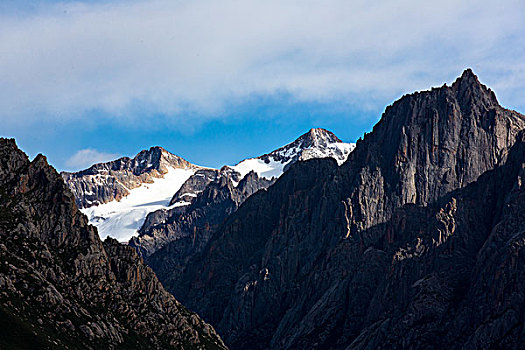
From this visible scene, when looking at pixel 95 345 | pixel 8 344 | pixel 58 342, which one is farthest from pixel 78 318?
pixel 8 344

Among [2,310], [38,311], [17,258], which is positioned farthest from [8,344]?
[17,258]

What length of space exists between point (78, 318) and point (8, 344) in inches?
1540

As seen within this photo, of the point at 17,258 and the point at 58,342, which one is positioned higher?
the point at 17,258

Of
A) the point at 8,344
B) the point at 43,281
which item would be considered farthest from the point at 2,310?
the point at 43,281

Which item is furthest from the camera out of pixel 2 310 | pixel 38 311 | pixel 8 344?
pixel 38 311

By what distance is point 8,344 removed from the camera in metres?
159

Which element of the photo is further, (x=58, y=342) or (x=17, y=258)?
(x=17, y=258)

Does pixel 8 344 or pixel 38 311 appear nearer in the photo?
pixel 8 344

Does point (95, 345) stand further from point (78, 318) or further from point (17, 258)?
point (17, 258)

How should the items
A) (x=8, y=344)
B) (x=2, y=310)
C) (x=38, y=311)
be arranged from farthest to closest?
(x=38, y=311)
(x=2, y=310)
(x=8, y=344)

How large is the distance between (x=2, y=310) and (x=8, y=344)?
500 inches

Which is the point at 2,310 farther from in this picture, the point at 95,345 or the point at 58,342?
the point at 95,345

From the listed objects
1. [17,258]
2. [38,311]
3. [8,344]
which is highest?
[17,258]

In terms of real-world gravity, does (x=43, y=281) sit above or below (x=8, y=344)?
above
